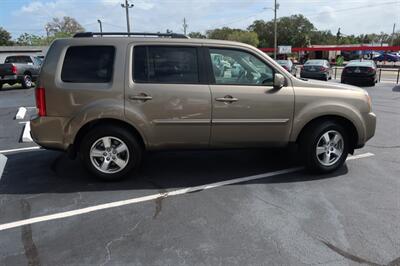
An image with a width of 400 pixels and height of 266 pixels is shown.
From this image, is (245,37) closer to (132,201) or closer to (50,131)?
(50,131)

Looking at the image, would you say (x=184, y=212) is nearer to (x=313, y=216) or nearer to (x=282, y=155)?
(x=313, y=216)

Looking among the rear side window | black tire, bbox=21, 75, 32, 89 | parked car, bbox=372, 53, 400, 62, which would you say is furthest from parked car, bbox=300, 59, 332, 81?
parked car, bbox=372, 53, 400, 62

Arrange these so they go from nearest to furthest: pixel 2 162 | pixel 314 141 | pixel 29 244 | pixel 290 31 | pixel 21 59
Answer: pixel 29 244 < pixel 314 141 < pixel 2 162 < pixel 21 59 < pixel 290 31

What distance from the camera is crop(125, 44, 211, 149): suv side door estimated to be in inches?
187

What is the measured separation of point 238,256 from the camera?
323 centimetres

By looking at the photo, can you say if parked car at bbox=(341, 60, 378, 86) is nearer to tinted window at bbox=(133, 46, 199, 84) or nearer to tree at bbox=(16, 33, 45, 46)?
tinted window at bbox=(133, 46, 199, 84)

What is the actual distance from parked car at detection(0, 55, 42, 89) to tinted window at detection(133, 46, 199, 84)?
50.5ft

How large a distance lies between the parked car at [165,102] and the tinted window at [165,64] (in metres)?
0.01

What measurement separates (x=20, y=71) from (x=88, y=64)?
1688 cm

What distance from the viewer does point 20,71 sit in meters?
19.6

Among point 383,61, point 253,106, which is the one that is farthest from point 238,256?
point 383,61

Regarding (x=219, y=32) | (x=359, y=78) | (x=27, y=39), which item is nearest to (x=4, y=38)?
(x=27, y=39)

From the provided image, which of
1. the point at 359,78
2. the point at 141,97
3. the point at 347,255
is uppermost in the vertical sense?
the point at 141,97

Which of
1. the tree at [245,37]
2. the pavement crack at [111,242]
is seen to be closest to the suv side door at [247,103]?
the pavement crack at [111,242]
